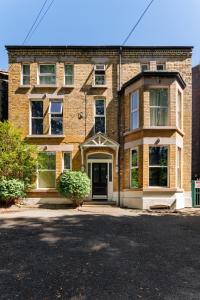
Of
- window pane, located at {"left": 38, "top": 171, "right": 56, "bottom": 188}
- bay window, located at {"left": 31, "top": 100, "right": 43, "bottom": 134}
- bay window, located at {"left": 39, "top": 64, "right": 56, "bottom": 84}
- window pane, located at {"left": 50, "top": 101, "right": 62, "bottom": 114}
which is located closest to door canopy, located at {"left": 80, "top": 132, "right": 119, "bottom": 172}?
window pane, located at {"left": 38, "top": 171, "right": 56, "bottom": 188}

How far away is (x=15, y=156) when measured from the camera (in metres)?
17.0

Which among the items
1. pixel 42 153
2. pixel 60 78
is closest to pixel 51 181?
pixel 42 153

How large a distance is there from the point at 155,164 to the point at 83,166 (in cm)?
448

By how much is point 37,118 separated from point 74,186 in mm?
5343

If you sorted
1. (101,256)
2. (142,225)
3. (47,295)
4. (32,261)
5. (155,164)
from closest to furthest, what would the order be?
(47,295)
(32,261)
(101,256)
(142,225)
(155,164)

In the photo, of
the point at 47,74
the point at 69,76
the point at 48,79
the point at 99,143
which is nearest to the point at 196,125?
Result: the point at 99,143

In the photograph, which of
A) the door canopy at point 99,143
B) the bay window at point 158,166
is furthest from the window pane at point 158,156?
the door canopy at point 99,143

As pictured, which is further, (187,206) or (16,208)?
(187,206)

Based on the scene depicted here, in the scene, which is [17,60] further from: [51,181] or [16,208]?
[16,208]

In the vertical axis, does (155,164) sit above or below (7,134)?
below

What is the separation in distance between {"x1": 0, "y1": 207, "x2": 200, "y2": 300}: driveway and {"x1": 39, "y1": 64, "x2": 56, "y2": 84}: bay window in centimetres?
1036

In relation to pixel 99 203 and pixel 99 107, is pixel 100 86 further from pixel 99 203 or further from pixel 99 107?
pixel 99 203

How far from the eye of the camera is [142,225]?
11.6m

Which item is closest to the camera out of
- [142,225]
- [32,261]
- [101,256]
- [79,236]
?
[32,261]
